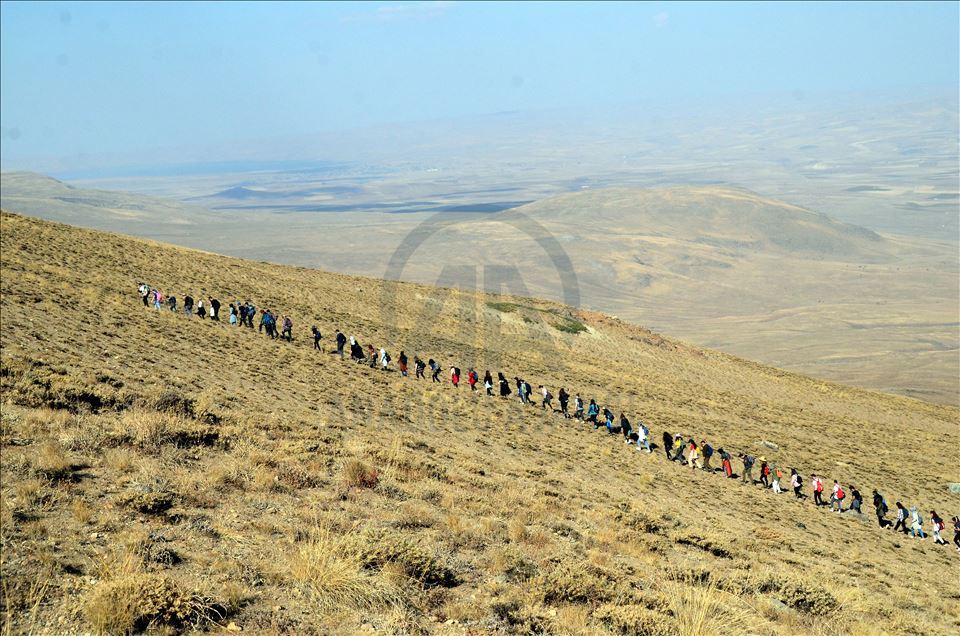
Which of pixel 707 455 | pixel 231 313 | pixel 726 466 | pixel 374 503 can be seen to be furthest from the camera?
pixel 231 313

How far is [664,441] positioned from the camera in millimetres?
23562

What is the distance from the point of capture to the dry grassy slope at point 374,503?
25.8 ft

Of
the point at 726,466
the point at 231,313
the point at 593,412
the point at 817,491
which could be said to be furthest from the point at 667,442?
the point at 231,313

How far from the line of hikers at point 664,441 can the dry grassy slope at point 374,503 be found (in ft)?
2.83

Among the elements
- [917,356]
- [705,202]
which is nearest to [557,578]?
[917,356]

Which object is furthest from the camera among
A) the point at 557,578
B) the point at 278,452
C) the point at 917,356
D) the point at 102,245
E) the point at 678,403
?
the point at 917,356

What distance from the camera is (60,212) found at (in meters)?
188

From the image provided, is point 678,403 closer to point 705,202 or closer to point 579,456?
Answer: point 579,456

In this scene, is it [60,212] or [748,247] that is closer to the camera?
[748,247]

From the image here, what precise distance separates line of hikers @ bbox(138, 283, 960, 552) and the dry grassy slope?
86 centimetres

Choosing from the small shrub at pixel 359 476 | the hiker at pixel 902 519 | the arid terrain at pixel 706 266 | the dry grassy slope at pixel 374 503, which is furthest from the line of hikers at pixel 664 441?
the arid terrain at pixel 706 266

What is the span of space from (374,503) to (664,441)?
48.7 feet

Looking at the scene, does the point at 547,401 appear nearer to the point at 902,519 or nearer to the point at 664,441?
the point at 664,441

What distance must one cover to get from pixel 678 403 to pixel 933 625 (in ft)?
77.2
